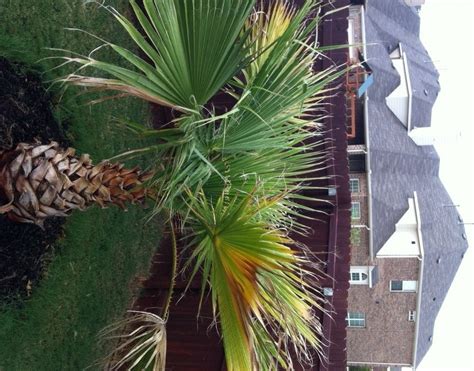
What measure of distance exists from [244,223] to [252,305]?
0.58 m

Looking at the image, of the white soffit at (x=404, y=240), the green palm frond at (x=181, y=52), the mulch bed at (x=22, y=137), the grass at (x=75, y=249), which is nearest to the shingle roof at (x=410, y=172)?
the white soffit at (x=404, y=240)

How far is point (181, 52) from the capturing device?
3297mm

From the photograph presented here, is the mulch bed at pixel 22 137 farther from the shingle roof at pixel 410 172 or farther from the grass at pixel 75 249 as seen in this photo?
the shingle roof at pixel 410 172

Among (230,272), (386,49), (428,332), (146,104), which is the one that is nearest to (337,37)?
(146,104)

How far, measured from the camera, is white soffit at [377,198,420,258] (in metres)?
17.0

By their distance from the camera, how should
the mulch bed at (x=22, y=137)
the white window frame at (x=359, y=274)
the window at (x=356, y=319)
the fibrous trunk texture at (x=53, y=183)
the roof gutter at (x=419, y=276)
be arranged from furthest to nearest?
the window at (x=356, y=319) → the white window frame at (x=359, y=274) → the roof gutter at (x=419, y=276) → the mulch bed at (x=22, y=137) → the fibrous trunk texture at (x=53, y=183)

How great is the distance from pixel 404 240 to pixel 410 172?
2.81m

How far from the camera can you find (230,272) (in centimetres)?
344

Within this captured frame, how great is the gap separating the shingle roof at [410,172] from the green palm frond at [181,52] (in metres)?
14.1

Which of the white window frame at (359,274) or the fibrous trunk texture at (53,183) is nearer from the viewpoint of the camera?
the fibrous trunk texture at (53,183)

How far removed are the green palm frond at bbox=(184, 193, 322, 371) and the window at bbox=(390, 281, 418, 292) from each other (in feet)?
49.5

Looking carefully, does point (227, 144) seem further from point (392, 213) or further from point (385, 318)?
point (385, 318)

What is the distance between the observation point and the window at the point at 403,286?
17.6 m

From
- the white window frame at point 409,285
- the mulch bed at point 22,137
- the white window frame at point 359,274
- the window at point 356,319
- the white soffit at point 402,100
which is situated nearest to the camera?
the mulch bed at point 22,137
